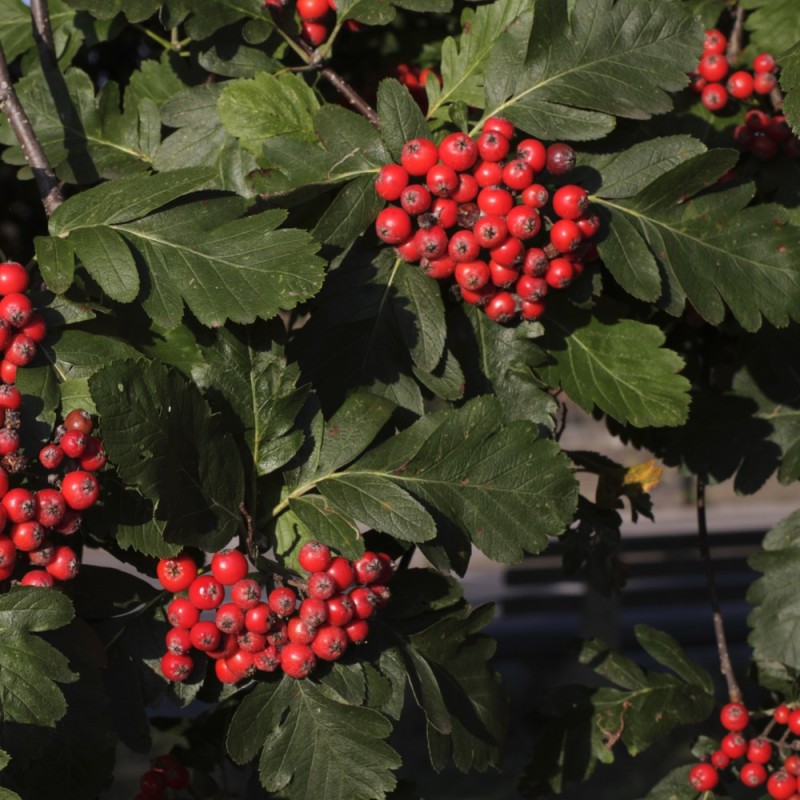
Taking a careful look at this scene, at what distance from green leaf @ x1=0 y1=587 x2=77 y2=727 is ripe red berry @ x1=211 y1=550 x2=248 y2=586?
26cm

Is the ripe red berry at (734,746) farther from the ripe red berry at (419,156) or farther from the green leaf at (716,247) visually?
the ripe red berry at (419,156)

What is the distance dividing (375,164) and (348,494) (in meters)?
0.62

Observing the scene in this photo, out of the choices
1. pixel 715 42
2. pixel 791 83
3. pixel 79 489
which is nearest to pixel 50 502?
pixel 79 489

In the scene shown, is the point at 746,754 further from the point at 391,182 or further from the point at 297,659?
the point at 391,182

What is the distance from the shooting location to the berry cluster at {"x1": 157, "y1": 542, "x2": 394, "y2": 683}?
5.82ft

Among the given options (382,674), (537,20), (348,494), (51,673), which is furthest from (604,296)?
(51,673)

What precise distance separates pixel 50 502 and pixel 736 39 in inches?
82.9

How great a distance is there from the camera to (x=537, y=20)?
2035 mm

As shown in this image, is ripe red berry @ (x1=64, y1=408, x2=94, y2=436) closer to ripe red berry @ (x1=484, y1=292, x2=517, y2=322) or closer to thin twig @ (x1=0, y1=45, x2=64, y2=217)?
thin twig @ (x1=0, y1=45, x2=64, y2=217)

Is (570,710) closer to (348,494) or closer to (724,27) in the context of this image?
(348,494)

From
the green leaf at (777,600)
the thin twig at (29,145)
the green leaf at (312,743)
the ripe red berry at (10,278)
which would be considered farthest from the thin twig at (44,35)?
the green leaf at (777,600)

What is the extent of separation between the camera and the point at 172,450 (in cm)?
170

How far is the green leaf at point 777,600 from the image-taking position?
105 inches

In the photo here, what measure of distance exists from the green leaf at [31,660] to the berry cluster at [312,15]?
1301mm
